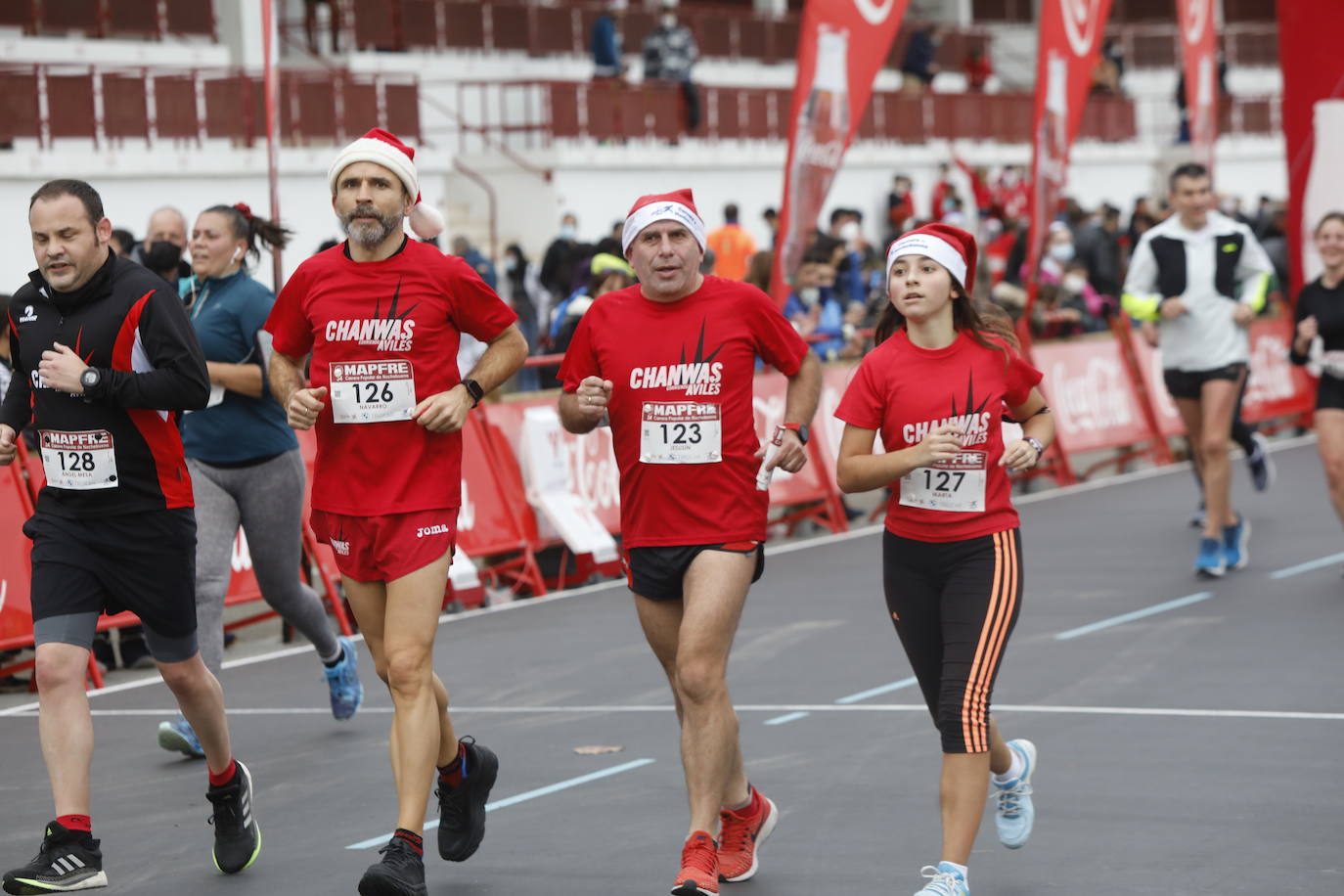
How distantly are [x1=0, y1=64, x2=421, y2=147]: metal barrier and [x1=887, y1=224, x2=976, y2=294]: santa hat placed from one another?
18.2 meters

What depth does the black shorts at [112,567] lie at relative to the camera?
6414mm

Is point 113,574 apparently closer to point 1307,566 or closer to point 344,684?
point 344,684

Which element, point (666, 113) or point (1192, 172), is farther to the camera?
point (666, 113)

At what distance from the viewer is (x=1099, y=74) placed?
42188mm

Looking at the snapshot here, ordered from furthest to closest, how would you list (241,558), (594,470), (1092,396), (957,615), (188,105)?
(188,105), (1092,396), (594,470), (241,558), (957,615)

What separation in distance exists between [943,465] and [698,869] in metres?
1.33

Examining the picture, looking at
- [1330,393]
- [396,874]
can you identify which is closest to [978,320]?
[396,874]

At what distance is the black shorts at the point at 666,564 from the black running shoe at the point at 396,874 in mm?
1079

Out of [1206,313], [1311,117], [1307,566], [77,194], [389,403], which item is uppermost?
[1311,117]

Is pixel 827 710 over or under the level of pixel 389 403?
under

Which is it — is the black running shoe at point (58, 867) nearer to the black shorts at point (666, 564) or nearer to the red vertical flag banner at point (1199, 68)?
the black shorts at point (666, 564)

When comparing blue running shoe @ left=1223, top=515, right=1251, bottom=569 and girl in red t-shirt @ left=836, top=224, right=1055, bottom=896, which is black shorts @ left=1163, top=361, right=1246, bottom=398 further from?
girl in red t-shirt @ left=836, top=224, right=1055, bottom=896

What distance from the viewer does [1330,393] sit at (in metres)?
11.3

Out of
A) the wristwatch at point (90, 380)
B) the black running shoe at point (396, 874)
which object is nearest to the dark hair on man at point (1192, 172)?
the wristwatch at point (90, 380)
